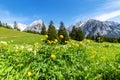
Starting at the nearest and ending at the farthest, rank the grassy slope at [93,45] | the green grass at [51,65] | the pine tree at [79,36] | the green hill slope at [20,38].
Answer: the green grass at [51,65]
the grassy slope at [93,45]
the green hill slope at [20,38]
the pine tree at [79,36]

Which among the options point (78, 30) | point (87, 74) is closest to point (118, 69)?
point (87, 74)

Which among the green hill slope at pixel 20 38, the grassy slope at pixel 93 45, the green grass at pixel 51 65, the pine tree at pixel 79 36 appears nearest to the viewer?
the green grass at pixel 51 65

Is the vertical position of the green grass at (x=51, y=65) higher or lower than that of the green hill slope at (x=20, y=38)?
higher

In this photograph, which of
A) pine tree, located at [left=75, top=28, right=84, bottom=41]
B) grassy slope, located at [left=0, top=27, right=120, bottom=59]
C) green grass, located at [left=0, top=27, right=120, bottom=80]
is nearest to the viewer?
green grass, located at [left=0, top=27, right=120, bottom=80]

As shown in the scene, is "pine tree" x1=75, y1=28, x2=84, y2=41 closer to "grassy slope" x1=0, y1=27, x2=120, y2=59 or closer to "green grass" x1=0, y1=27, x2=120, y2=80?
"grassy slope" x1=0, y1=27, x2=120, y2=59

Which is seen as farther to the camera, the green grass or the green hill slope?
the green hill slope

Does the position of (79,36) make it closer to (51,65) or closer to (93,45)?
(93,45)

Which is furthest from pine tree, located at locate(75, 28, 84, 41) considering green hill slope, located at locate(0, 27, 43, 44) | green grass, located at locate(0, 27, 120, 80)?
green grass, located at locate(0, 27, 120, 80)

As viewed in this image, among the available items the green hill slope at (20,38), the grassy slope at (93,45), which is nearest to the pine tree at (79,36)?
the grassy slope at (93,45)

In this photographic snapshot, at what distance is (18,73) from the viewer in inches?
220

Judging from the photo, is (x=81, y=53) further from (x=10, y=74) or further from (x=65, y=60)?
(x=10, y=74)

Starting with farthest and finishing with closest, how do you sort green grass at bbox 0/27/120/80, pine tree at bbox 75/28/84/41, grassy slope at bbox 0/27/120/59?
pine tree at bbox 75/28/84/41, grassy slope at bbox 0/27/120/59, green grass at bbox 0/27/120/80

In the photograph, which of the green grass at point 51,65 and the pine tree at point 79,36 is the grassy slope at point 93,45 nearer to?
the green grass at point 51,65

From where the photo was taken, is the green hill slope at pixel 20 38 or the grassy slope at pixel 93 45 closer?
the grassy slope at pixel 93 45
